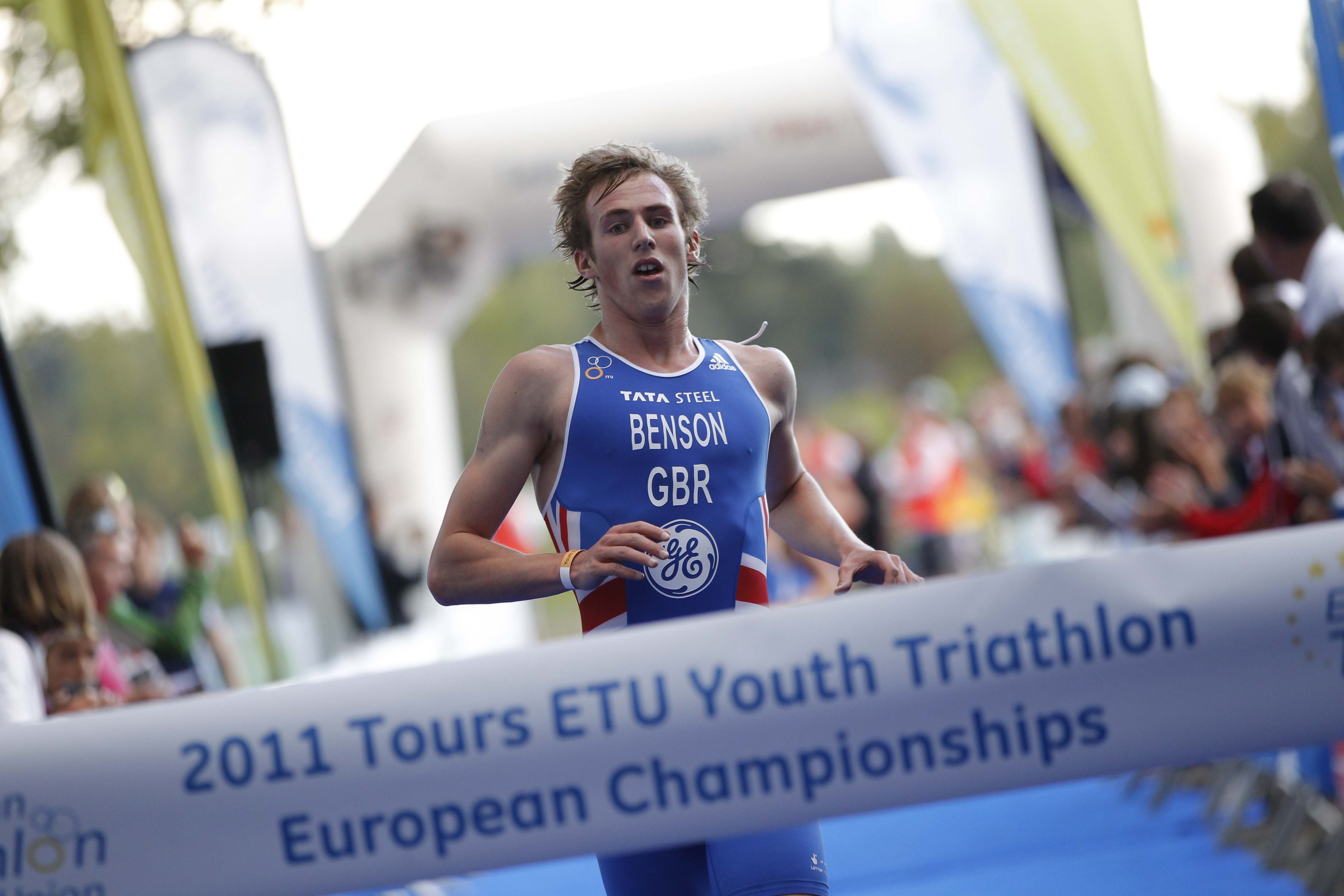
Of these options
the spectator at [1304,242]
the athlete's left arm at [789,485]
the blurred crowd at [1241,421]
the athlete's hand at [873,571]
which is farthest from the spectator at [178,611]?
the spectator at [1304,242]

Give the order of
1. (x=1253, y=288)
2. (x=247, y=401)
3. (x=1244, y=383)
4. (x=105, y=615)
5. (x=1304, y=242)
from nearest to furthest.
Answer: (x=1304, y=242)
(x=1244, y=383)
(x=1253, y=288)
(x=105, y=615)
(x=247, y=401)

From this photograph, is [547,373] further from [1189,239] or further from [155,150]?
[1189,239]

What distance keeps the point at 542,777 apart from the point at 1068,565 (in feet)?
2.89

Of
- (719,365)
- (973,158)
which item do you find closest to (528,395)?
(719,365)

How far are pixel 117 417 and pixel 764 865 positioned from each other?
36.5 meters

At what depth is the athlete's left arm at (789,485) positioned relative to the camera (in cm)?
247

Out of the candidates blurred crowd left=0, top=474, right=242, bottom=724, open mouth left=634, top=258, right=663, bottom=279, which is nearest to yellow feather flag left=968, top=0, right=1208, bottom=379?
open mouth left=634, top=258, right=663, bottom=279

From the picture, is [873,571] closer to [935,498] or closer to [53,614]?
[53,614]

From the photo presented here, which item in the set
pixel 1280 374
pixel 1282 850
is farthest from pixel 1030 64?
pixel 1282 850

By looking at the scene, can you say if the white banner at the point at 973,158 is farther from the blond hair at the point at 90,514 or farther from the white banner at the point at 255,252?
the blond hair at the point at 90,514

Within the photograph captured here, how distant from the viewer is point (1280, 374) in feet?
13.9

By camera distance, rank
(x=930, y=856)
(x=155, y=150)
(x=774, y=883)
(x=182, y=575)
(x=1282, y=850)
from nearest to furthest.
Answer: (x=774, y=883) < (x=1282, y=850) < (x=930, y=856) < (x=182, y=575) < (x=155, y=150)

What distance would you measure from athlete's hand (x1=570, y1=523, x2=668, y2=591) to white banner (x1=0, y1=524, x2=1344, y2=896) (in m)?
0.10

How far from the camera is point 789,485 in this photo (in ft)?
8.70
